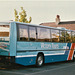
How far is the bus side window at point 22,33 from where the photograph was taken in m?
13.6

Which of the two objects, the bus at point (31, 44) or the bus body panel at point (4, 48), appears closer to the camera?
the bus body panel at point (4, 48)

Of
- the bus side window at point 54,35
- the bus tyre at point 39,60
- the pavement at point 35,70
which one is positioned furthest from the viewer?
the bus side window at point 54,35

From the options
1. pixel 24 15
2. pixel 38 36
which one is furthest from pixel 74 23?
pixel 38 36

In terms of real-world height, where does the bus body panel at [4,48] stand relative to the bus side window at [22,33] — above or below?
below

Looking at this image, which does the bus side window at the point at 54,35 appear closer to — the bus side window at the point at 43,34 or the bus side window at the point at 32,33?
the bus side window at the point at 43,34

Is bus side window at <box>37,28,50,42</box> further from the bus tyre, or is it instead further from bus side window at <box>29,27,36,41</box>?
the bus tyre

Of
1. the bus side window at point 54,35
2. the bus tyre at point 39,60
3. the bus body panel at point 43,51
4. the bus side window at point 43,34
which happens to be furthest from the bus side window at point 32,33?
the bus side window at point 54,35

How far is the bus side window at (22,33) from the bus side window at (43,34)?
1.40m

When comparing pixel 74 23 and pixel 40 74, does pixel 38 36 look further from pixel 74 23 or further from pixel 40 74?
pixel 74 23

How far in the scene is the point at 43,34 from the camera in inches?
623

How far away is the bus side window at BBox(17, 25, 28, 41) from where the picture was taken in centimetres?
1365

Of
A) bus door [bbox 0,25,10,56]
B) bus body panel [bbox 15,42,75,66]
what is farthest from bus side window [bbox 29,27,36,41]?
bus door [bbox 0,25,10,56]

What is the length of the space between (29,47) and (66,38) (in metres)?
5.90

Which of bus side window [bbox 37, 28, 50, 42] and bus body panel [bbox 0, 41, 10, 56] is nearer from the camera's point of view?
bus body panel [bbox 0, 41, 10, 56]
